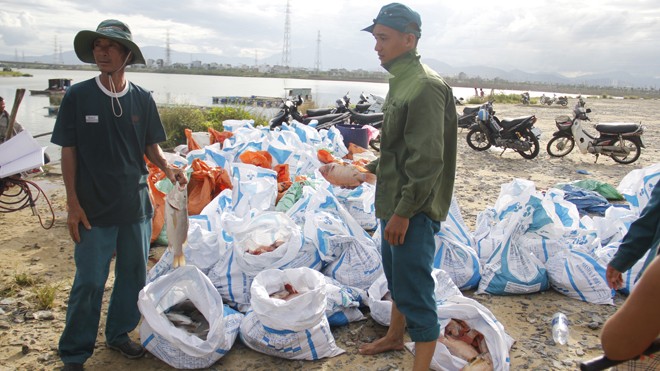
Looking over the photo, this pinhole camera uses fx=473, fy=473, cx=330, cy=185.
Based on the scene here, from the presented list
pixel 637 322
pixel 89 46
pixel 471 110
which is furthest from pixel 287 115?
pixel 637 322

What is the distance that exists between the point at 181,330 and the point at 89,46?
1.39 m

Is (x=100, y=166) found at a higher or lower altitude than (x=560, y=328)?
higher

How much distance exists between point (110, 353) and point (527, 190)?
9.52ft

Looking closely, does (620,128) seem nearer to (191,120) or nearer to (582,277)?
(582,277)

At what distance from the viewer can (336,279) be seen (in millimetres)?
2947

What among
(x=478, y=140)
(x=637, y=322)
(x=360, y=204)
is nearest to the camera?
(x=637, y=322)

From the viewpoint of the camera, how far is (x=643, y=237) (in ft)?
4.96

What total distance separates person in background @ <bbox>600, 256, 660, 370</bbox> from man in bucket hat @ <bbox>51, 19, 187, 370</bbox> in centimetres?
196

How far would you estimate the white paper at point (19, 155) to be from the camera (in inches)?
149

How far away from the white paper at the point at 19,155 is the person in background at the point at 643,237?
3973mm

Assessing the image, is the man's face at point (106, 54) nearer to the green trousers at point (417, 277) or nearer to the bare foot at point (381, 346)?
the green trousers at point (417, 277)

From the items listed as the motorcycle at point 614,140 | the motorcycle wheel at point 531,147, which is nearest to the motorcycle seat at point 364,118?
the motorcycle wheel at point 531,147

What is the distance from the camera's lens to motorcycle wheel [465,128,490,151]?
356 inches

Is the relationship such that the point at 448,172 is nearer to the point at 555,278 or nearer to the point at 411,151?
the point at 411,151
